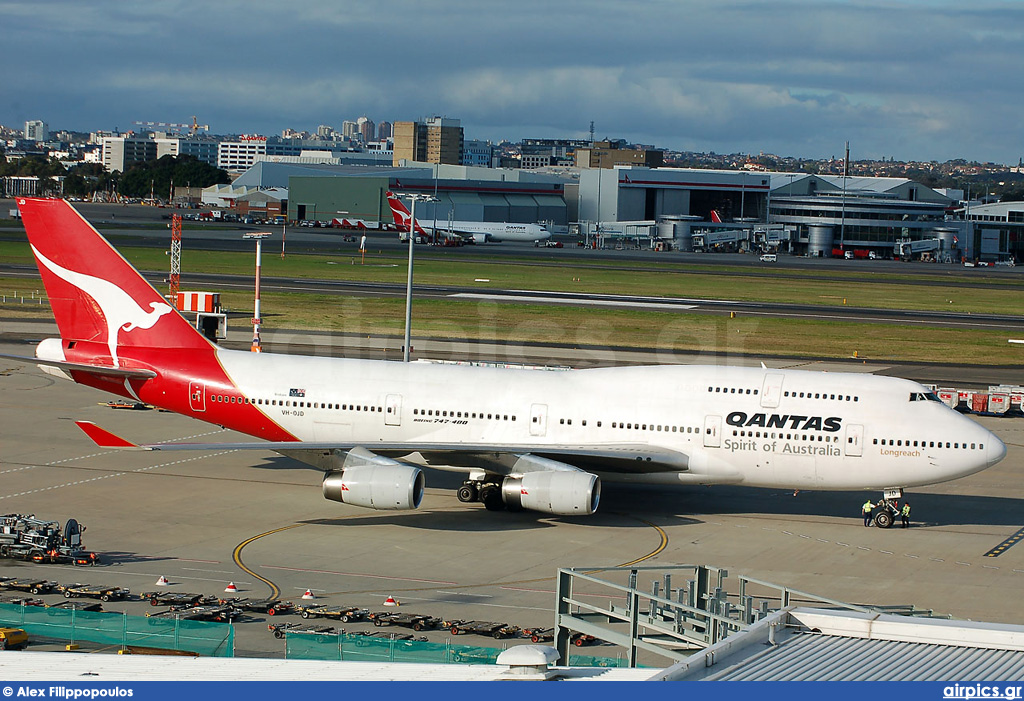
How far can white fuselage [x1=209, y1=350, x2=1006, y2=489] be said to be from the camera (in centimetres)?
3925

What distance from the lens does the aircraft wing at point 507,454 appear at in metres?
39.2

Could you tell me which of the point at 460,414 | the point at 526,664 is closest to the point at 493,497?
the point at 460,414

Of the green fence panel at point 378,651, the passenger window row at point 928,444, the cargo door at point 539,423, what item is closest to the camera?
the green fence panel at point 378,651

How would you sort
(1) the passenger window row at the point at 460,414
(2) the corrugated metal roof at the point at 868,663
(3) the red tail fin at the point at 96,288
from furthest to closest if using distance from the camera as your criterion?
(3) the red tail fin at the point at 96,288 → (1) the passenger window row at the point at 460,414 → (2) the corrugated metal roof at the point at 868,663

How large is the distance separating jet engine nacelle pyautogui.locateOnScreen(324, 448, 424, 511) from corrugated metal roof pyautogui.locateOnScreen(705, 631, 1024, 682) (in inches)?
840

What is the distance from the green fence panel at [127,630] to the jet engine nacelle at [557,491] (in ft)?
44.5

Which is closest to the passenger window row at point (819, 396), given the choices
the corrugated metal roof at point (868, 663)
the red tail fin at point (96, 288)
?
the red tail fin at point (96, 288)

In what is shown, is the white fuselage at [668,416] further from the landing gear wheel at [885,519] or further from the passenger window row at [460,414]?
the landing gear wheel at [885,519]

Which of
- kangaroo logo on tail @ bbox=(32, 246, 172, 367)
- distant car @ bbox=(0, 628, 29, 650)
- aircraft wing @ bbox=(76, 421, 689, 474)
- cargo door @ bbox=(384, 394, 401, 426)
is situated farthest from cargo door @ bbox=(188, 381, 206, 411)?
distant car @ bbox=(0, 628, 29, 650)

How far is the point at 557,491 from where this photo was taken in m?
37.4

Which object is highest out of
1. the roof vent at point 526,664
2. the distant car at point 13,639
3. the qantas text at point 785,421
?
the roof vent at point 526,664

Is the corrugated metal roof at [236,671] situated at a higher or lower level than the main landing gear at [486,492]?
higher

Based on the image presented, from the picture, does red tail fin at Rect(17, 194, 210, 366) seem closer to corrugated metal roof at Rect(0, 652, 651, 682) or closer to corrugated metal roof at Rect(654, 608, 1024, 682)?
corrugated metal roof at Rect(0, 652, 651, 682)

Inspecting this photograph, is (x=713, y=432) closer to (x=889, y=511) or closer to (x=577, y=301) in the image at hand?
(x=889, y=511)
